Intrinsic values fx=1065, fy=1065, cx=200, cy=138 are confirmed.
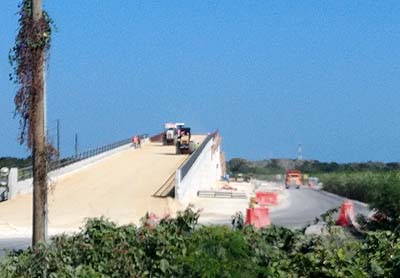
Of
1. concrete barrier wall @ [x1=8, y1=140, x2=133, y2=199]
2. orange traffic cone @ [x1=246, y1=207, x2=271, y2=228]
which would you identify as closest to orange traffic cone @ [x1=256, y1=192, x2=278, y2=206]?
concrete barrier wall @ [x1=8, y1=140, x2=133, y2=199]

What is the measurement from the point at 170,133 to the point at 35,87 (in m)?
76.5

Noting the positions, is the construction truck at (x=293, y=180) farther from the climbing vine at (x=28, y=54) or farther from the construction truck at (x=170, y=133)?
the climbing vine at (x=28, y=54)

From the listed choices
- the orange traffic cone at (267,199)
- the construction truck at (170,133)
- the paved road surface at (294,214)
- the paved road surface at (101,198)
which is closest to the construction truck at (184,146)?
the paved road surface at (101,198)

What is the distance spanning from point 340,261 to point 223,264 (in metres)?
1.40

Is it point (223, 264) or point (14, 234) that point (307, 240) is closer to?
point (223, 264)

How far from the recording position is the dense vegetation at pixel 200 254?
10.7 meters

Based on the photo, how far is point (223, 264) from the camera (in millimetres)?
10406

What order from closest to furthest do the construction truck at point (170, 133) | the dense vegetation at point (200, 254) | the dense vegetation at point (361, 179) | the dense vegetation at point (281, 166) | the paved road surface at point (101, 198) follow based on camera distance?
the dense vegetation at point (200, 254), the dense vegetation at point (361, 179), the paved road surface at point (101, 198), the construction truck at point (170, 133), the dense vegetation at point (281, 166)

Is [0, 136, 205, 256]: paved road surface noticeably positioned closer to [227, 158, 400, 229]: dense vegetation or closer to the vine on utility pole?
[227, 158, 400, 229]: dense vegetation

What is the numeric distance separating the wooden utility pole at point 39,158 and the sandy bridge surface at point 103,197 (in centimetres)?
1732

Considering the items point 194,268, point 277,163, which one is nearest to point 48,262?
point 194,268

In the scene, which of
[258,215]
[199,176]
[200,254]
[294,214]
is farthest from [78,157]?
[200,254]

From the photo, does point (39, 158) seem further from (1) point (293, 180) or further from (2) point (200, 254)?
(1) point (293, 180)

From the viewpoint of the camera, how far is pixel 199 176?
64.6 metres
